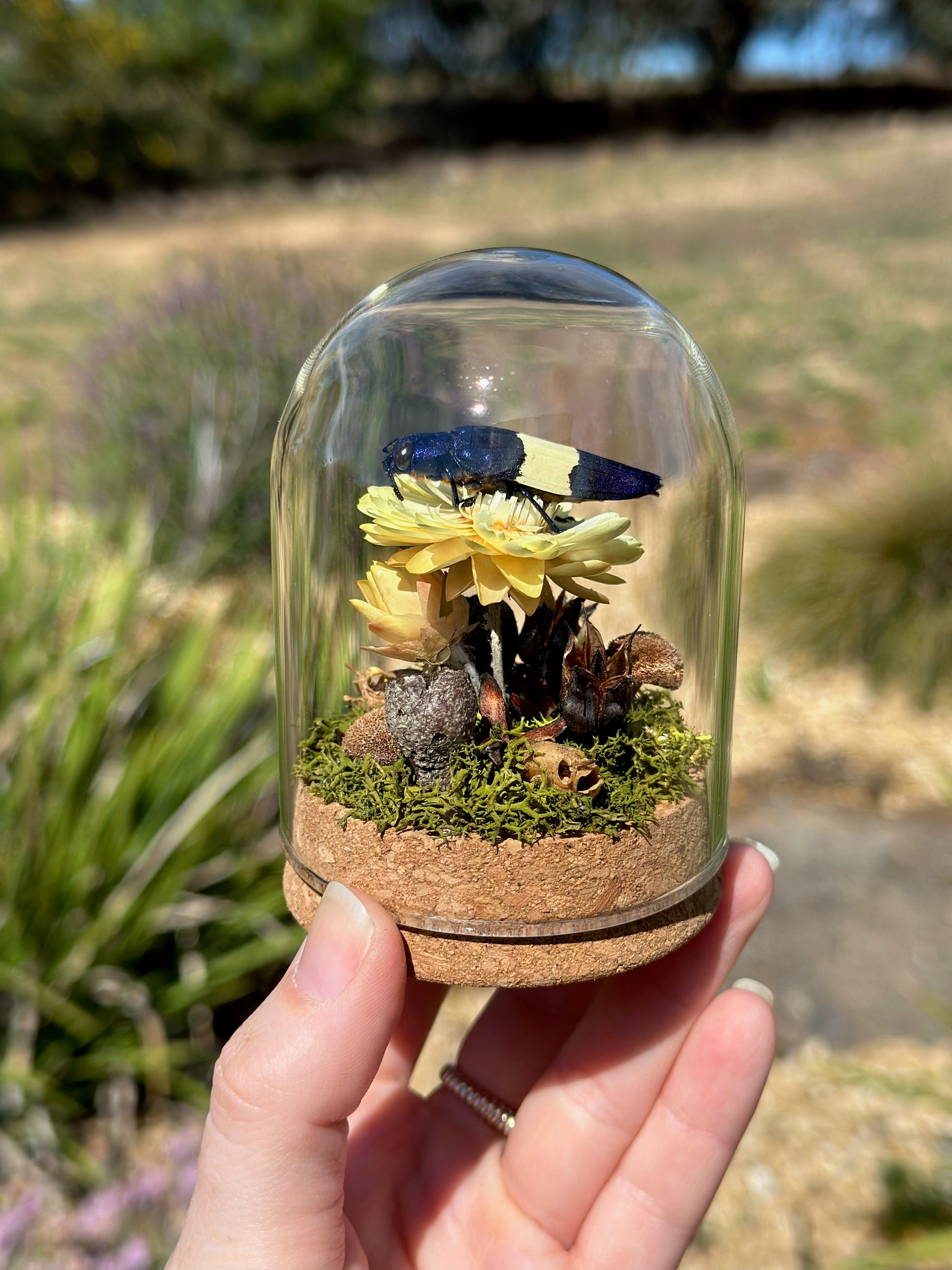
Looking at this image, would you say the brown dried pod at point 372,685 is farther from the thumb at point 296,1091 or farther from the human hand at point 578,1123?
the human hand at point 578,1123

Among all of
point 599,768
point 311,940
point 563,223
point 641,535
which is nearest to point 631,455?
point 641,535

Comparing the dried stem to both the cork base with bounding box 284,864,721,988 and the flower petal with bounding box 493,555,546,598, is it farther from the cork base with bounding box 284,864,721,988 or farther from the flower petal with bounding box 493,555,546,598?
the cork base with bounding box 284,864,721,988

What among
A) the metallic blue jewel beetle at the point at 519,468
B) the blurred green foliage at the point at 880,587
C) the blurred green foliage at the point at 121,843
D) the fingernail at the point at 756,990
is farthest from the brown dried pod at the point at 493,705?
the blurred green foliage at the point at 880,587

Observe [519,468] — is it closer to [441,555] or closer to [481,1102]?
[441,555]

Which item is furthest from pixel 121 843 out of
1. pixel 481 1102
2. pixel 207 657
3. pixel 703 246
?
pixel 703 246

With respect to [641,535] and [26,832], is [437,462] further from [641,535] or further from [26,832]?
[26,832]

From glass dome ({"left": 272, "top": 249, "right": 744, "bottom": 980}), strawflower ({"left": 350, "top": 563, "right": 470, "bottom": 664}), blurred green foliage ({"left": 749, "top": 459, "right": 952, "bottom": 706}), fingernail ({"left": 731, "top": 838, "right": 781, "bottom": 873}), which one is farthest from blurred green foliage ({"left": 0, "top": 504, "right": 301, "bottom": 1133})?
blurred green foliage ({"left": 749, "top": 459, "right": 952, "bottom": 706})

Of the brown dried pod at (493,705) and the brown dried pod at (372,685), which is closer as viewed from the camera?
the brown dried pod at (493,705)

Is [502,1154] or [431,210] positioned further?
[431,210]
